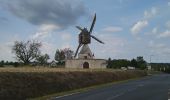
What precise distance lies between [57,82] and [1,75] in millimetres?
10378

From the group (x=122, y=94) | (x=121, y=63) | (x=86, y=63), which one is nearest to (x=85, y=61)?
(x=86, y=63)

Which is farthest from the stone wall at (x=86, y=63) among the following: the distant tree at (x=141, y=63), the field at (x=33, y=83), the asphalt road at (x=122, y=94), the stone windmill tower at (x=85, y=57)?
the asphalt road at (x=122, y=94)

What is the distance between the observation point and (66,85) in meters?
41.1

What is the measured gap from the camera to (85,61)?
111 m

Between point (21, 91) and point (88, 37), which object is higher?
point (88, 37)

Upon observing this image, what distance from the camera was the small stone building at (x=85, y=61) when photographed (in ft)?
364

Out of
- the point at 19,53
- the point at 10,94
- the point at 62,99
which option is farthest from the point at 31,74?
the point at 19,53

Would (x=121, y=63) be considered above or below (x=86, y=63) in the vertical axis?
above

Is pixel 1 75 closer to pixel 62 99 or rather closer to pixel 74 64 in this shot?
pixel 62 99

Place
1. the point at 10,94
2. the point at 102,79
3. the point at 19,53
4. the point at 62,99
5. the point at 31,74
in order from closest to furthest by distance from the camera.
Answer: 1. the point at 62,99
2. the point at 10,94
3. the point at 31,74
4. the point at 102,79
5. the point at 19,53

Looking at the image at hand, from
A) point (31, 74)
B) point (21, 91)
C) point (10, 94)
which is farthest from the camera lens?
point (31, 74)

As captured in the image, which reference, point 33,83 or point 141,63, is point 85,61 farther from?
point 141,63

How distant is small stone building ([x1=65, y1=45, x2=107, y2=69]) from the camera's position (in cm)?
11094

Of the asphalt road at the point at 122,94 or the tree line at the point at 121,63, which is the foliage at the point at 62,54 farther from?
the asphalt road at the point at 122,94
